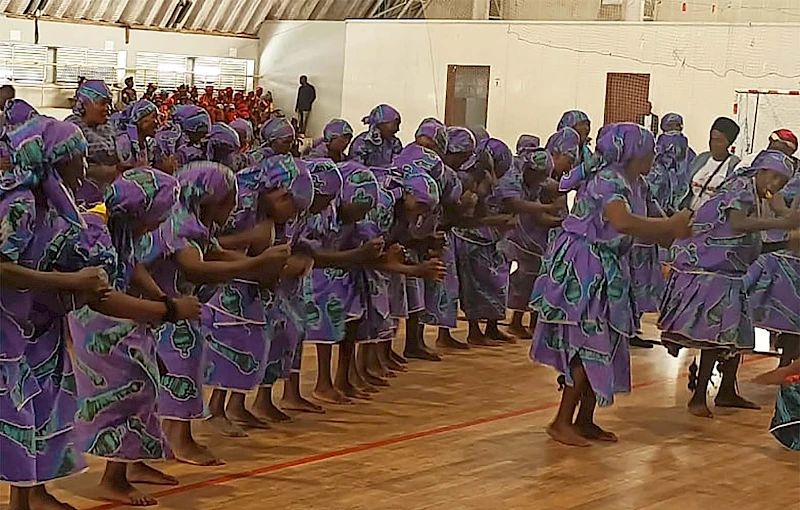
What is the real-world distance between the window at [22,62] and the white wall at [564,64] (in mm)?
4303

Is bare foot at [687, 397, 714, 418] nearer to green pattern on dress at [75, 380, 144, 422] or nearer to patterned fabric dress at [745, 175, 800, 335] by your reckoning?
patterned fabric dress at [745, 175, 800, 335]

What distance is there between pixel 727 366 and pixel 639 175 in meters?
1.57

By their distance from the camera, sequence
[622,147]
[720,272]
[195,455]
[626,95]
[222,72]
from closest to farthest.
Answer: [195,455] < [622,147] < [720,272] < [626,95] < [222,72]

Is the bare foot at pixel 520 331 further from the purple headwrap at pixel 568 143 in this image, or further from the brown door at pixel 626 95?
the brown door at pixel 626 95

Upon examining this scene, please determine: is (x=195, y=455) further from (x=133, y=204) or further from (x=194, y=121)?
(x=194, y=121)

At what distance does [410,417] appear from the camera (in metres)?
5.78

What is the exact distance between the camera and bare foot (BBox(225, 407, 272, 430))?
540cm

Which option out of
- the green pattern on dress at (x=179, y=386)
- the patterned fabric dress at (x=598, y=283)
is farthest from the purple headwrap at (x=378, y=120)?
the green pattern on dress at (x=179, y=386)

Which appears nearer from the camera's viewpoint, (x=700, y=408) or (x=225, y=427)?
(x=225, y=427)

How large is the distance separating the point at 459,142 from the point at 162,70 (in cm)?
1248

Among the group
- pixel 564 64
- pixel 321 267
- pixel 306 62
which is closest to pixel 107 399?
pixel 321 267

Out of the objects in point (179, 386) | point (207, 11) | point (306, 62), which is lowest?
point (179, 386)

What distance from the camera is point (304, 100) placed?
60.1 ft

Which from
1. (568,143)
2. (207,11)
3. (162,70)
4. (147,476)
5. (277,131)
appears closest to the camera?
(147,476)
